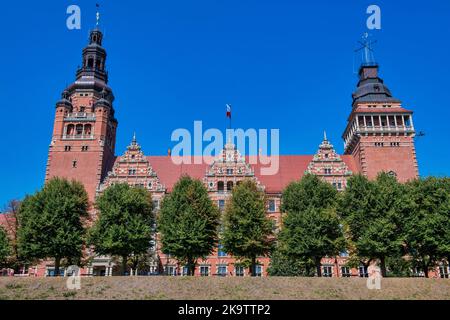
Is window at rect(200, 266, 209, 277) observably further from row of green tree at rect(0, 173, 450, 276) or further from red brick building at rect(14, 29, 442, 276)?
row of green tree at rect(0, 173, 450, 276)

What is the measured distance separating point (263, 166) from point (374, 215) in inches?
1003

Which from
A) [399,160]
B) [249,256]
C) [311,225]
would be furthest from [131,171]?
[399,160]

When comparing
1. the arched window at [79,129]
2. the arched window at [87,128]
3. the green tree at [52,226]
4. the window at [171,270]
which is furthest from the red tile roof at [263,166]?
the green tree at [52,226]

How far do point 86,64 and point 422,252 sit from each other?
186 feet

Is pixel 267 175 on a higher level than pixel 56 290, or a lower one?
higher

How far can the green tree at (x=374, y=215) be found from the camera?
42.8 metres

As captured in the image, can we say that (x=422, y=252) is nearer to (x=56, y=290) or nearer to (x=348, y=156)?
(x=348, y=156)

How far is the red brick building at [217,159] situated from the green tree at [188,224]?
1139 cm

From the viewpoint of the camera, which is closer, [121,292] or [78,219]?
[121,292]

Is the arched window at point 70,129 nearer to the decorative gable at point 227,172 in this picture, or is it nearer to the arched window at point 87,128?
the arched window at point 87,128

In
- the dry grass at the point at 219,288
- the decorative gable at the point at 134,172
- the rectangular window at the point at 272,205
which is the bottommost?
the dry grass at the point at 219,288

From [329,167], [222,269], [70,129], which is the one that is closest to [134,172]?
[70,129]
